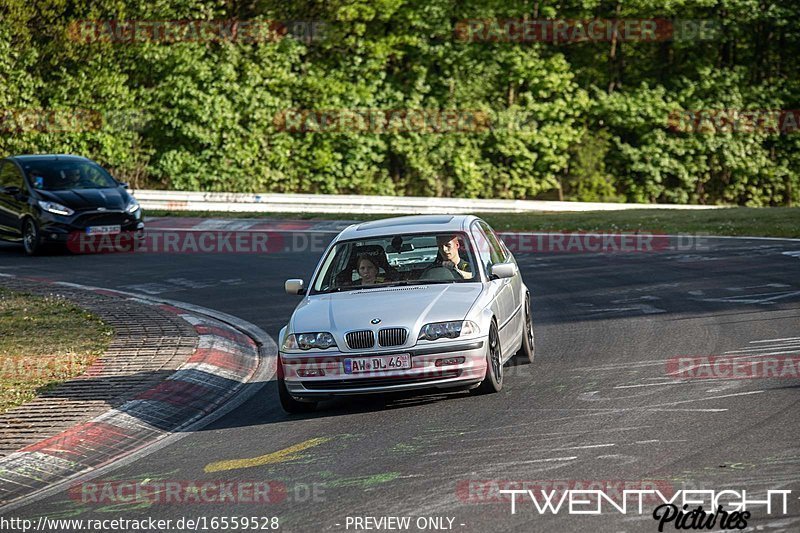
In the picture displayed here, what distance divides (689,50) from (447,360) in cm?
3332

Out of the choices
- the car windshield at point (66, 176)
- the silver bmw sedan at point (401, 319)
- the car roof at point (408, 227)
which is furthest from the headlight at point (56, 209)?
the silver bmw sedan at point (401, 319)

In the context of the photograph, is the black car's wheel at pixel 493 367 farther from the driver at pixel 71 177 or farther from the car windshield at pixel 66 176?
the driver at pixel 71 177

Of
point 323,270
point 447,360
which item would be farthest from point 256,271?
point 447,360

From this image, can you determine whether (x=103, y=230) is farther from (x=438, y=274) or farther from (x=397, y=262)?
(x=438, y=274)

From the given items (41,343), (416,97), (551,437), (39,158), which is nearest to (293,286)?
(551,437)

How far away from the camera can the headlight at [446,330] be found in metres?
9.12

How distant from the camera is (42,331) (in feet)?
43.2

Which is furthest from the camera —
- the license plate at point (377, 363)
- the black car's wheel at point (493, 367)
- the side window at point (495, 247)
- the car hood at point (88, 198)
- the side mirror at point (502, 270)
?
the car hood at point (88, 198)

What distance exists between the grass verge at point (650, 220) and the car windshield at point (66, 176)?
472cm

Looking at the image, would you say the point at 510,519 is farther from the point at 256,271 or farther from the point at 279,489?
the point at 256,271

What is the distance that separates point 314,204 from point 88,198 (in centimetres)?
1090

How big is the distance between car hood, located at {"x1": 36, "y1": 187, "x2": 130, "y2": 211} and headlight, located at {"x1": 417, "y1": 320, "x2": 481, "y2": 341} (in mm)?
13835

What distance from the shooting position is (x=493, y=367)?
943cm

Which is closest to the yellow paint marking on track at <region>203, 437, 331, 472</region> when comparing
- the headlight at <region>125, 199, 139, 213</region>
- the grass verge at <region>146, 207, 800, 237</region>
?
the headlight at <region>125, 199, 139, 213</region>
